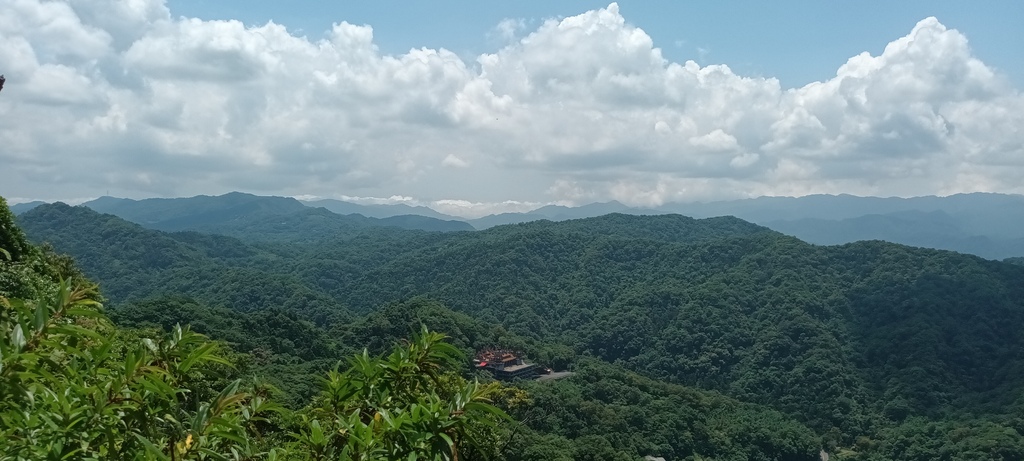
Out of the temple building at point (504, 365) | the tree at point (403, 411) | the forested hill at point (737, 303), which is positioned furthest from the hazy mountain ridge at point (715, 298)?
the tree at point (403, 411)

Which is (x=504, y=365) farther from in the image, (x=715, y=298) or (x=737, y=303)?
(x=737, y=303)

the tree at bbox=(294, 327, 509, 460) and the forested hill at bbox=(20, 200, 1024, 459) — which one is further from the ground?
the tree at bbox=(294, 327, 509, 460)

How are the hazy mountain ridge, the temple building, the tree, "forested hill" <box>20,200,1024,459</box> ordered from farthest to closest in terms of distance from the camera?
the hazy mountain ridge → "forested hill" <box>20,200,1024,459</box> → the temple building → the tree

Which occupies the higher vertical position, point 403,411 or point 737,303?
point 403,411

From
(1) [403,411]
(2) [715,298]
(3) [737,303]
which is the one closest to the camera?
(1) [403,411]

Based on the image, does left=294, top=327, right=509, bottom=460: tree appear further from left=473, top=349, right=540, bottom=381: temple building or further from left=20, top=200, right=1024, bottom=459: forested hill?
left=20, top=200, right=1024, bottom=459: forested hill

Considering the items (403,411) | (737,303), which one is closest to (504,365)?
(737,303)

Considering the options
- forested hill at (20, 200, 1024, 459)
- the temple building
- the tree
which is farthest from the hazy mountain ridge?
the tree

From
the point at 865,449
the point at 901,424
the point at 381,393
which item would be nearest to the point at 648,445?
the point at 865,449

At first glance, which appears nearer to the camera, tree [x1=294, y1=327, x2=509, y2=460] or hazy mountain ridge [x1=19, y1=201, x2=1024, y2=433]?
tree [x1=294, y1=327, x2=509, y2=460]

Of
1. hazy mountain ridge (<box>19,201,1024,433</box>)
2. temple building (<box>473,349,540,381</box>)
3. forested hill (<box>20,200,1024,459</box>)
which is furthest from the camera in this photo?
hazy mountain ridge (<box>19,201,1024,433</box>)
